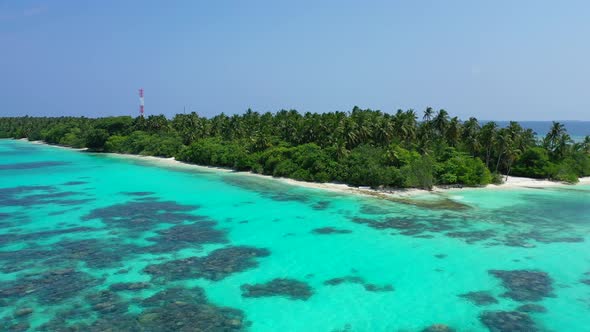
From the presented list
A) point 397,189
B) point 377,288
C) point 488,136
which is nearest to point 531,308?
point 377,288

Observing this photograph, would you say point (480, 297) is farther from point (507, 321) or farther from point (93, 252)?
point (93, 252)

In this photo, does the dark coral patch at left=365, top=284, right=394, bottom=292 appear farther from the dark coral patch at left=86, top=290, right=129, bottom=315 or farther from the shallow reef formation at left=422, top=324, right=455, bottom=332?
the dark coral patch at left=86, top=290, right=129, bottom=315

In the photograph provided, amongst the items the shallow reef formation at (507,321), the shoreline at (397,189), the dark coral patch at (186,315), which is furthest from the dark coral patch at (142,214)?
the shallow reef formation at (507,321)

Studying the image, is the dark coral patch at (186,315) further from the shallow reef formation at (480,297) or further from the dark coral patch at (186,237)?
the shallow reef formation at (480,297)

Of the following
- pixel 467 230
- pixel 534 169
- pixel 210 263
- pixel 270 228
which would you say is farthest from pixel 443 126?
pixel 210 263

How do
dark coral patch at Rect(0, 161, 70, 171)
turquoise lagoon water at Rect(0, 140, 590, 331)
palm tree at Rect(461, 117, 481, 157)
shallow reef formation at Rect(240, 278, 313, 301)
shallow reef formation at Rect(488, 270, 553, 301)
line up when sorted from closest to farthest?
turquoise lagoon water at Rect(0, 140, 590, 331) < shallow reef formation at Rect(240, 278, 313, 301) < shallow reef formation at Rect(488, 270, 553, 301) < palm tree at Rect(461, 117, 481, 157) < dark coral patch at Rect(0, 161, 70, 171)

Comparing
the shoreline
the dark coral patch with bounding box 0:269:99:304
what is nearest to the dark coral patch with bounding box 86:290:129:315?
the dark coral patch with bounding box 0:269:99:304
